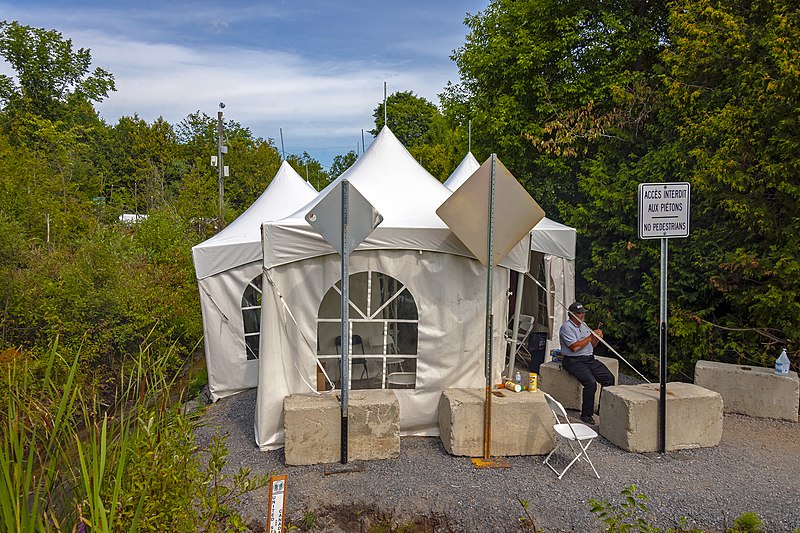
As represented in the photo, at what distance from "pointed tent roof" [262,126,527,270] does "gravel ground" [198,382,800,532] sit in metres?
2.06

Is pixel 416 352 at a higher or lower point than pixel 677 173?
lower

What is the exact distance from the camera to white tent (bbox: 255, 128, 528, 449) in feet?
20.2

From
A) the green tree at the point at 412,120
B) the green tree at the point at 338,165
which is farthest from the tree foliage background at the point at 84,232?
the green tree at the point at 338,165

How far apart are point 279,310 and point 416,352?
63.3 inches

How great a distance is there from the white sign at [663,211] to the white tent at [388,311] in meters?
1.36

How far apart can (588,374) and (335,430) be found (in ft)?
10.4

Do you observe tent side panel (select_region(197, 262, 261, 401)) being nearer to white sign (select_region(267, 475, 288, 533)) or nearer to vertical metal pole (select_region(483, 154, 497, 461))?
vertical metal pole (select_region(483, 154, 497, 461))

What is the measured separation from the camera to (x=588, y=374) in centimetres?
689

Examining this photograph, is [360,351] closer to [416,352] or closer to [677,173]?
[416,352]

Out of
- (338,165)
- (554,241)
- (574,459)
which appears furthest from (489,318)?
(338,165)

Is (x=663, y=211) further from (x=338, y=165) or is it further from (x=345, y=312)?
(x=338, y=165)

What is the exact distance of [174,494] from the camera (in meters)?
2.96

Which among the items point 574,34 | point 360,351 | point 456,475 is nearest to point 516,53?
point 574,34

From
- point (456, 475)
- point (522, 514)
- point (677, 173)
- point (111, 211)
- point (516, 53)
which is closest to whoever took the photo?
point (522, 514)
